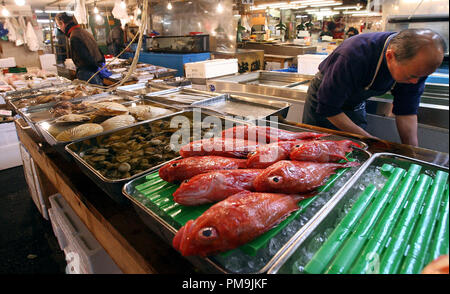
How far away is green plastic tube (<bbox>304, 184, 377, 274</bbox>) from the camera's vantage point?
788mm

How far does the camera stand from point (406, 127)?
7.06ft

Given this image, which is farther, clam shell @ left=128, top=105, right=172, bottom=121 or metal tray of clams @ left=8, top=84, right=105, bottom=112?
metal tray of clams @ left=8, top=84, right=105, bottom=112

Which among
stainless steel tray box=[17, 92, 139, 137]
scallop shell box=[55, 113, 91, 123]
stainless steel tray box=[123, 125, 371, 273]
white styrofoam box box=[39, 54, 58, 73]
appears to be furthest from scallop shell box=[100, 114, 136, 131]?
white styrofoam box box=[39, 54, 58, 73]

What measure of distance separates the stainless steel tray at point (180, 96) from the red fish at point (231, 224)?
74.9 inches

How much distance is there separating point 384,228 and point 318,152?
1.48 feet

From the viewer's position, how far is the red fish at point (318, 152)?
1.25m

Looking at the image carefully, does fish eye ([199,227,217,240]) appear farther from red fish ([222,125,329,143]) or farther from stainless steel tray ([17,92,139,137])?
stainless steel tray ([17,92,139,137])

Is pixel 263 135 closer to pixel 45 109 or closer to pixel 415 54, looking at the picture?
pixel 415 54

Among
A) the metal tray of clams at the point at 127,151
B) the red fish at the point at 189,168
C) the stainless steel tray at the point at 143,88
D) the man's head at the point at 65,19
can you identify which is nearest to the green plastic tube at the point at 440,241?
the red fish at the point at 189,168


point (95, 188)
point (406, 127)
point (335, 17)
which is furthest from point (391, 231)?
A: point (335, 17)

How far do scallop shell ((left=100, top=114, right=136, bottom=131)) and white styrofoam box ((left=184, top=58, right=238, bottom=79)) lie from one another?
221cm

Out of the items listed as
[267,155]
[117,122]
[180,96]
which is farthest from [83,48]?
[267,155]
